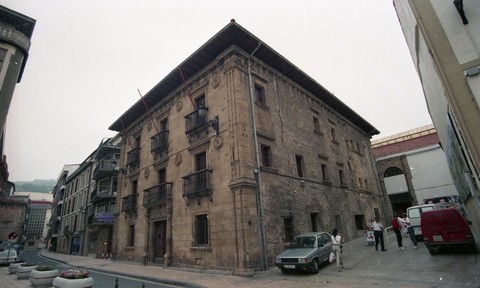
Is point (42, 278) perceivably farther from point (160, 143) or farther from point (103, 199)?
point (103, 199)

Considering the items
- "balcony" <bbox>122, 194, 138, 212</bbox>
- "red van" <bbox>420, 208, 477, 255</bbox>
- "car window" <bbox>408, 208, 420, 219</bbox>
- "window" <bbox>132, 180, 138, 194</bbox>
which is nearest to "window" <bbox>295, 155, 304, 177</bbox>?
"car window" <bbox>408, 208, 420, 219</bbox>

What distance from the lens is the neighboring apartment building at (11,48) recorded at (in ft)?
23.9

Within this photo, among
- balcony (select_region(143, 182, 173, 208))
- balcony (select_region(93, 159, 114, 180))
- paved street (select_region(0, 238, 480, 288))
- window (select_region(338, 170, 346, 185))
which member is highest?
balcony (select_region(93, 159, 114, 180))

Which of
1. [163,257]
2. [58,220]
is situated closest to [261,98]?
[163,257]

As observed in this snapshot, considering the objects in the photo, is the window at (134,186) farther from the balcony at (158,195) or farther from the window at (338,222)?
the window at (338,222)

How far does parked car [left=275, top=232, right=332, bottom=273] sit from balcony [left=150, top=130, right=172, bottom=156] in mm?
10456

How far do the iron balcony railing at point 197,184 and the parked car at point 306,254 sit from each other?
4.80 m

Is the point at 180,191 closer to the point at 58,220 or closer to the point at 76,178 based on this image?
the point at 76,178

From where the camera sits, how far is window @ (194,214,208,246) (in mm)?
13006

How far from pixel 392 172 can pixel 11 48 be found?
107 ft

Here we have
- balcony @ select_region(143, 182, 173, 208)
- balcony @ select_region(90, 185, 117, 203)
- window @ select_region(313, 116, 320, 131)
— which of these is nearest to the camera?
balcony @ select_region(143, 182, 173, 208)

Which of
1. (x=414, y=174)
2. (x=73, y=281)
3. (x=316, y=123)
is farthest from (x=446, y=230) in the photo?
(x=414, y=174)

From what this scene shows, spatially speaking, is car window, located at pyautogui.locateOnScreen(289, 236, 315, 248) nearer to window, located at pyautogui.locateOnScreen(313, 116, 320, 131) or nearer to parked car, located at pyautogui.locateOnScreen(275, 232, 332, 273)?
parked car, located at pyautogui.locateOnScreen(275, 232, 332, 273)

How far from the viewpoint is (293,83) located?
58.3 feet
